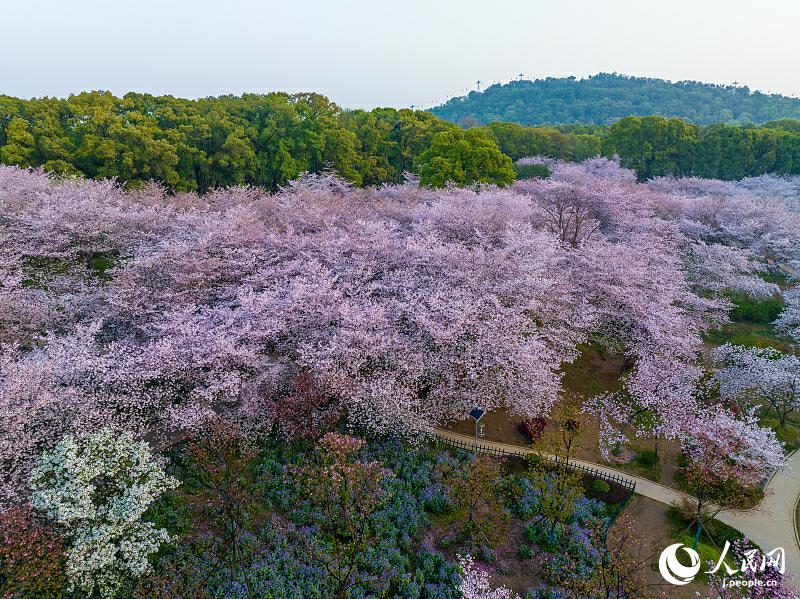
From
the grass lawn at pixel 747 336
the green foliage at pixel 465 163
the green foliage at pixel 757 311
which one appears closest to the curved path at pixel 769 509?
the grass lawn at pixel 747 336

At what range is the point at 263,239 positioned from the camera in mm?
21719

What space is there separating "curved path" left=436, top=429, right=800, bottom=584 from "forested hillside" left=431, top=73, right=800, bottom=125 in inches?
5108

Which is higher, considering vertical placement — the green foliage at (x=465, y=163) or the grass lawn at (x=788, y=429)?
the green foliage at (x=465, y=163)

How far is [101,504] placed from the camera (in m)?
10.9

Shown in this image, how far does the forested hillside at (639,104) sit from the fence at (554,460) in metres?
129

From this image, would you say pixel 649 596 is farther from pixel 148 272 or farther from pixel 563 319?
pixel 148 272

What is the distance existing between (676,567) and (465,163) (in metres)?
30.8

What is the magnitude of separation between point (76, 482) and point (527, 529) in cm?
1173

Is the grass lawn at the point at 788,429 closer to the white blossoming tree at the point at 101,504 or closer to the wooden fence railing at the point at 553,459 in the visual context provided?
the wooden fence railing at the point at 553,459

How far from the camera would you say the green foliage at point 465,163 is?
35.6m

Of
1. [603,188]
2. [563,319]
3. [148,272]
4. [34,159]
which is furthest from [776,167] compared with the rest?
[34,159]

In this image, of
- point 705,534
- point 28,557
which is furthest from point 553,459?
point 28,557

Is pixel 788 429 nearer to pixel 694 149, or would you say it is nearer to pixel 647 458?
pixel 647 458

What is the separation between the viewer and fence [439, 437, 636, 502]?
1454 cm
